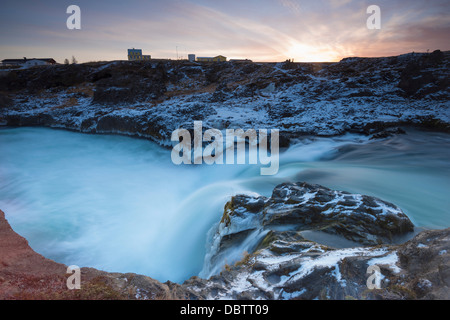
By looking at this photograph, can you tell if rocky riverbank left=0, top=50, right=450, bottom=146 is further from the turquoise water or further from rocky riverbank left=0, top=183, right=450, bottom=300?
rocky riverbank left=0, top=183, right=450, bottom=300

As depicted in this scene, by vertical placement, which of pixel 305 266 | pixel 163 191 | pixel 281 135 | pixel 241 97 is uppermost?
pixel 241 97

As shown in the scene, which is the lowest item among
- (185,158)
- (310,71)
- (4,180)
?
(4,180)

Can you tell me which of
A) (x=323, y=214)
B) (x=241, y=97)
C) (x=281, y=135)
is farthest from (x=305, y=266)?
(x=241, y=97)

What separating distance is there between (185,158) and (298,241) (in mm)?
10426

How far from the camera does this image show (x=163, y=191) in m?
10.8

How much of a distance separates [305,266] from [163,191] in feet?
29.3

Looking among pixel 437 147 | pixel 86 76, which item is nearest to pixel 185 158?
pixel 437 147

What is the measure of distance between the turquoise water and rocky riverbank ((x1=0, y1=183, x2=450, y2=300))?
2.28m

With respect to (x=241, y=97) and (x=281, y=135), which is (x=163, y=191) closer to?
(x=281, y=135)

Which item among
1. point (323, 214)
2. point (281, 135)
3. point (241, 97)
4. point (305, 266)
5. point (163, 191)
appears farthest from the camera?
point (241, 97)

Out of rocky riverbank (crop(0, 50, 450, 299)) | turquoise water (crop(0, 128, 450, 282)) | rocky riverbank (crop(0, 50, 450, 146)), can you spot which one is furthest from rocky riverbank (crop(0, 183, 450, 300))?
rocky riverbank (crop(0, 50, 450, 146))

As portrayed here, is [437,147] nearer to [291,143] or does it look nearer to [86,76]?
[291,143]

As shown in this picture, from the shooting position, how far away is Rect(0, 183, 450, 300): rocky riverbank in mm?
2479

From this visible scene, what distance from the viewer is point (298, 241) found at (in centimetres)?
387
